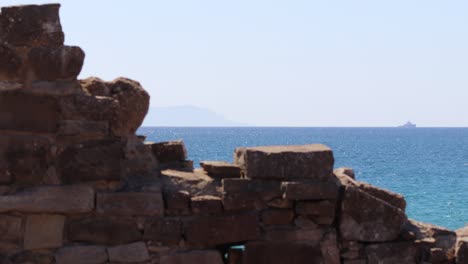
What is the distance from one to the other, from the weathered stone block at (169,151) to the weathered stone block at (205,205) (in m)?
0.75

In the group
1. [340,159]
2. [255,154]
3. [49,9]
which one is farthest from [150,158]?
[340,159]

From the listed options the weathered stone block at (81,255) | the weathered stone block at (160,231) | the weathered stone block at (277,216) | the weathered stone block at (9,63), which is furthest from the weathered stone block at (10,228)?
the weathered stone block at (277,216)

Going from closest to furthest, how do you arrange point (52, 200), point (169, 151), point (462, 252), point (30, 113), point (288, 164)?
point (52, 200) < point (30, 113) < point (288, 164) < point (462, 252) < point (169, 151)

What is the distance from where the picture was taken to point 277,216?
19.5 ft

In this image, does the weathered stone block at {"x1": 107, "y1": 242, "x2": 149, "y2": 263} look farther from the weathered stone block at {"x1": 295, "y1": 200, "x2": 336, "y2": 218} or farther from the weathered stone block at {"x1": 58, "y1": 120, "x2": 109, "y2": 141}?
the weathered stone block at {"x1": 295, "y1": 200, "x2": 336, "y2": 218}

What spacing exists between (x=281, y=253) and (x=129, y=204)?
1207 mm

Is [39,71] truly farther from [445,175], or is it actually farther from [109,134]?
[445,175]

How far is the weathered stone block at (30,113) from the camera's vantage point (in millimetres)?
5816

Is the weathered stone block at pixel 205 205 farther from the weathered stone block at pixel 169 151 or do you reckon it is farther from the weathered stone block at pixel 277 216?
the weathered stone block at pixel 169 151

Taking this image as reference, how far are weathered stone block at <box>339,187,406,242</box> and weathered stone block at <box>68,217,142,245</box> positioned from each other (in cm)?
160

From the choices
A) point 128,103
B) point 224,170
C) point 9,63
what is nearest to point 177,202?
point 224,170

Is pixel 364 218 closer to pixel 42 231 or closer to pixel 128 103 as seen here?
pixel 128 103

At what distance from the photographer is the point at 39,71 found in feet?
19.1

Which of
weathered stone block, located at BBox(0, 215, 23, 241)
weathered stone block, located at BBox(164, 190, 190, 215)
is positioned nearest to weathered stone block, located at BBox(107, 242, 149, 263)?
weathered stone block, located at BBox(164, 190, 190, 215)
